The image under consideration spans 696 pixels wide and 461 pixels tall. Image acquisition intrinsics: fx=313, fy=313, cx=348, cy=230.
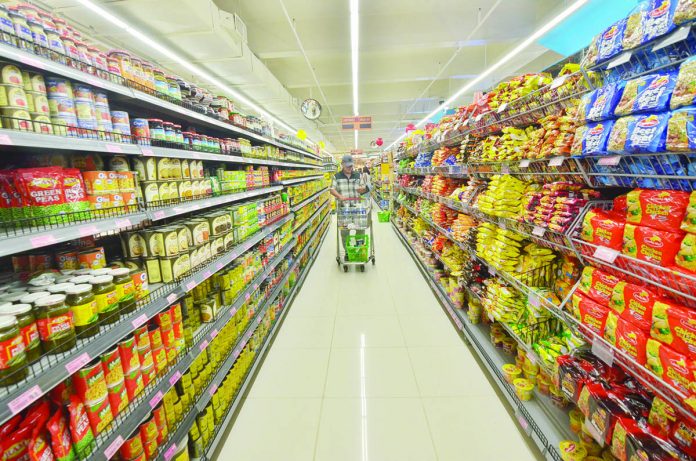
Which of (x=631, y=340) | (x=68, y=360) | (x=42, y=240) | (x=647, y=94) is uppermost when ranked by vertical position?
(x=647, y=94)

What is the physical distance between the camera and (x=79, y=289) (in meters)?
1.11

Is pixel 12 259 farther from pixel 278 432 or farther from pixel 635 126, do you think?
pixel 635 126

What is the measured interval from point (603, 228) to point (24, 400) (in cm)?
212

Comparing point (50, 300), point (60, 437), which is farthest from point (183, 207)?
point (60, 437)

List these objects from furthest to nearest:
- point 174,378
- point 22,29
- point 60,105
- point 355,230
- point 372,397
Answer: point 355,230 → point 372,397 → point 174,378 → point 60,105 → point 22,29

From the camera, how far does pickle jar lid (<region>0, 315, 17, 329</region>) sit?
865mm

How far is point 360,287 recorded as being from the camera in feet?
15.4

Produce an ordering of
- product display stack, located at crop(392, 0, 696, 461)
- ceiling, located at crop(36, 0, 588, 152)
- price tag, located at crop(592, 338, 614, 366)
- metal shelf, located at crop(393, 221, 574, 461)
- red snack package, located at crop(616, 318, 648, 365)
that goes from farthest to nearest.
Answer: ceiling, located at crop(36, 0, 588, 152) → metal shelf, located at crop(393, 221, 574, 461) → price tag, located at crop(592, 338, 614, 366) → red snack package, located at crop(616, 318, 648, 365) → product display stack, located at crop(392, 0, 696, 461)

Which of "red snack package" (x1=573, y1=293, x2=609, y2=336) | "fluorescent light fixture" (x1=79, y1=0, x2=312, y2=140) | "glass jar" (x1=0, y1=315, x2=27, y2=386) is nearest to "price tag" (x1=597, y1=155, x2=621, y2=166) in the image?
"red snack package" (x1=573, y1=293, x2=609, y2=336)

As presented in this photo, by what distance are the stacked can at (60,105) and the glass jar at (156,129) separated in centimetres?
53

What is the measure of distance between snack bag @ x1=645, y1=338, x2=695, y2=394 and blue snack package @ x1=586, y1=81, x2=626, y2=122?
897 mm

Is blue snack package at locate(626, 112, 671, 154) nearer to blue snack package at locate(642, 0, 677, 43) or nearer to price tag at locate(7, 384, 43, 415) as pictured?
blue snack package at locate(642, 0, 677, 43)

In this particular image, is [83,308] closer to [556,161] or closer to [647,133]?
[647,133]

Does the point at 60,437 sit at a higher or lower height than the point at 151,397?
higher
